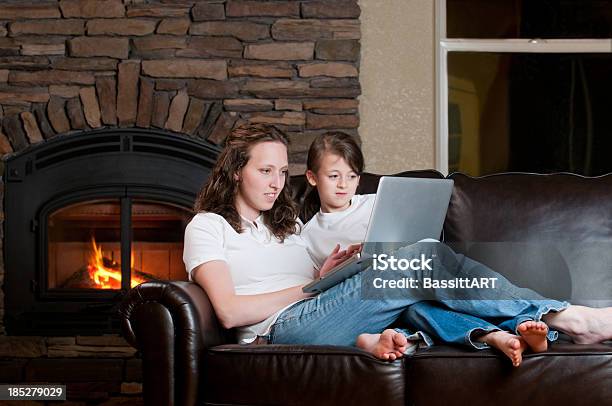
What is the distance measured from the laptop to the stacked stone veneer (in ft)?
5.37

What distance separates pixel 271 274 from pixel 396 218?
0.44 metres

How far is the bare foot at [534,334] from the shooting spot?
212cm

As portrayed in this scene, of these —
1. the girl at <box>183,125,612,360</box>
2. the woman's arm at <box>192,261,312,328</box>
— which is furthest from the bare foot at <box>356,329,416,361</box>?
the woman's arm at <box>192,261,312,328</box>

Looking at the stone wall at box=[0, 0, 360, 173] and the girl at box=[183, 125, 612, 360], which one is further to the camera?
the stone wall at box=[0, 0, 360, 173]

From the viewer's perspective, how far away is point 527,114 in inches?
172

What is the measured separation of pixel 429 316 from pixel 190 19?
2.24 meters

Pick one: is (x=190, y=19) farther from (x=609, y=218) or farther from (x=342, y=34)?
(x=609, y=218)

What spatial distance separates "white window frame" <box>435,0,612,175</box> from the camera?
420 cm

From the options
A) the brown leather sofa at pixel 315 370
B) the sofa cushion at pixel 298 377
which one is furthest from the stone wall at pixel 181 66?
the sofa cushion at pixel 298 377

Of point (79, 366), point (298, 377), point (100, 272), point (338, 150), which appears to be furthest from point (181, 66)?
point (298, 377)

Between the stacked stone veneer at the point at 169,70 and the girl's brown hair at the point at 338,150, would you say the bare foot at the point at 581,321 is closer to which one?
the girl's brown hair at the point at 338,150

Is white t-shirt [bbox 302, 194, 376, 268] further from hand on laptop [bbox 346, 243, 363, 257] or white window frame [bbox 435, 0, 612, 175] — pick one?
white window frame [bbox 435, 0, 612, 175]

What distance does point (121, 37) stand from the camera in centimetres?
407

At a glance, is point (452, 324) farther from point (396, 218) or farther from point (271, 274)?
point (271, 274)
